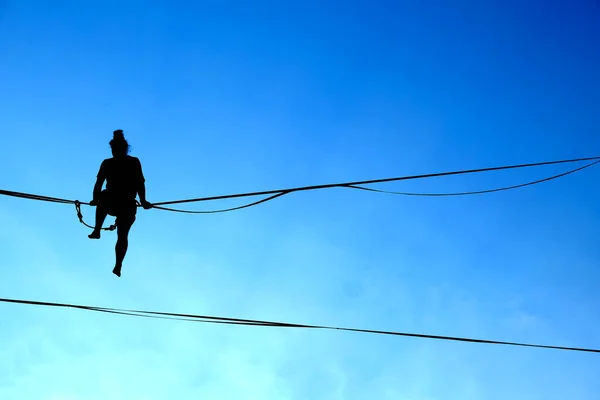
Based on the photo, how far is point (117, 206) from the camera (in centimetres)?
706

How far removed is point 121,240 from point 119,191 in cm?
60

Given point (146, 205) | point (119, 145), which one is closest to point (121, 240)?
point (146, 205)

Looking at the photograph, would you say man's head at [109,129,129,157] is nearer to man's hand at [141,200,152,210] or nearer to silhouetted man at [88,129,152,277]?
silhouetted man at [88,129,152,277]

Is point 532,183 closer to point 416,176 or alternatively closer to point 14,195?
point 416,176

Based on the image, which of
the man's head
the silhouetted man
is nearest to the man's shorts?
the silhouetted man

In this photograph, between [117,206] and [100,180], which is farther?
[100,180]

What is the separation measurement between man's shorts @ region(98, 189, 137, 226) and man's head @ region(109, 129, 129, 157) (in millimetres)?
517

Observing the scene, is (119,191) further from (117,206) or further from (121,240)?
(121,240)

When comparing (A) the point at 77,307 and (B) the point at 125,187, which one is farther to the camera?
(B) the point at 125,187

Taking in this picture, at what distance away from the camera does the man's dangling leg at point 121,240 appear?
6.94 meters

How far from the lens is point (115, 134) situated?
24.1 ft

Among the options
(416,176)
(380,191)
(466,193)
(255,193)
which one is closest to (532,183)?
(466,193)

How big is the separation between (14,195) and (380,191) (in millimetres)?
4180

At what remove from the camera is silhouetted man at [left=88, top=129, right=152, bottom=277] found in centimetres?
704
